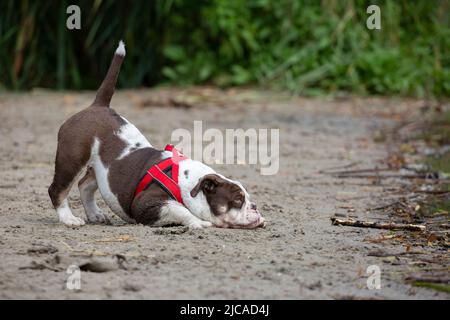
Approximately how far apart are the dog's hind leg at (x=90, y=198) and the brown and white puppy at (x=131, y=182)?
38 millimetres

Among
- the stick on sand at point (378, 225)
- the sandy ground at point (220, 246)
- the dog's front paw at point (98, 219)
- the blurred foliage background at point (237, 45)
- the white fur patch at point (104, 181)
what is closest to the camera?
the sandy ground at point (220, 246)

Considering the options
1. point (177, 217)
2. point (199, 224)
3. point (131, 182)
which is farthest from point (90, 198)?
point (199, 224)

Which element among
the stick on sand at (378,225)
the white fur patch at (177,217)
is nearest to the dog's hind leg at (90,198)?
the white fur patch at (177,217)

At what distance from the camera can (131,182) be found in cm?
534

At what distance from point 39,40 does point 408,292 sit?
9748 millimetres

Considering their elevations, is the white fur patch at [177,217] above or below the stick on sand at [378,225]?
above

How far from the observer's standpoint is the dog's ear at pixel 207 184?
518 centimetres

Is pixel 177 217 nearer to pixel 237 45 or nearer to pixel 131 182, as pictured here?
pixel 131 182

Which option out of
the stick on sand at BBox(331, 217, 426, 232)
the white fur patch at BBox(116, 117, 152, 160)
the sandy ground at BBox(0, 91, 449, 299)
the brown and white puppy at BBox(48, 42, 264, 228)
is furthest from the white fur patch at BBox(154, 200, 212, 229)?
the stick on sand at BBox(331, 217, 426, 232)

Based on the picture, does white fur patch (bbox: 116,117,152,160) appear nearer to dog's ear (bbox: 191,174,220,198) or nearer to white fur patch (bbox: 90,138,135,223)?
white fur patch (bbox: 90,138,135,223)

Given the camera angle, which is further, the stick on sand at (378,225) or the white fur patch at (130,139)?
the white fur patch at (130,139)

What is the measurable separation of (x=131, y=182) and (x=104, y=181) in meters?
0.18

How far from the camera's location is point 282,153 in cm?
848

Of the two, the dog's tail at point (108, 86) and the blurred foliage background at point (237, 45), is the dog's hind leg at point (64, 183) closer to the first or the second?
the dog's tail at point (108, 86)
